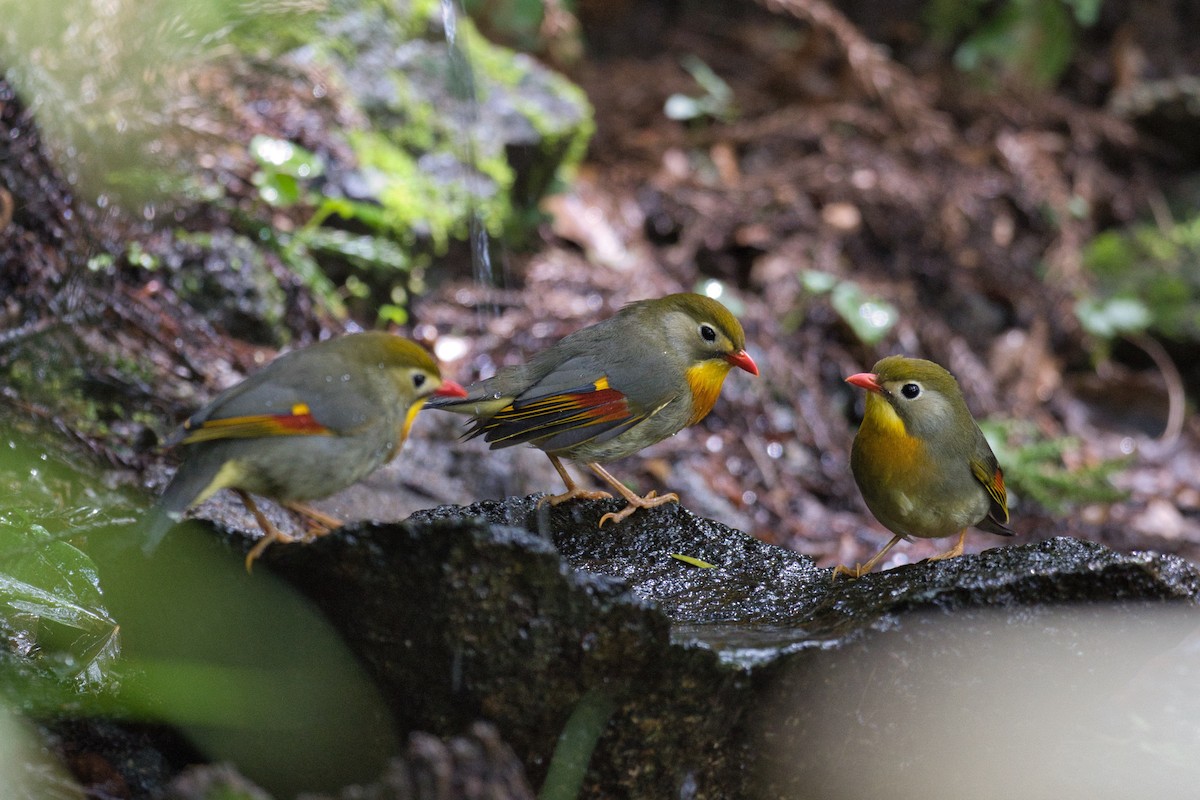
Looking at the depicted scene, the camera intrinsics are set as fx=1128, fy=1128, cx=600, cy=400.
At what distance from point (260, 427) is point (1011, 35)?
9.37m

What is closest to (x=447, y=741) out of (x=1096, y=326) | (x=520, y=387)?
(x=520, y=387)

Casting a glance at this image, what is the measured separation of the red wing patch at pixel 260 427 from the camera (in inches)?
111

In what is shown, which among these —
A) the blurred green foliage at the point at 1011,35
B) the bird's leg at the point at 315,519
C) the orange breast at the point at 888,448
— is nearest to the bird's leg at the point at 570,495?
the bird's leg at the point at 315,519

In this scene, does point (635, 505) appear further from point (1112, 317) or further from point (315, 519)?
point (1112, 317)

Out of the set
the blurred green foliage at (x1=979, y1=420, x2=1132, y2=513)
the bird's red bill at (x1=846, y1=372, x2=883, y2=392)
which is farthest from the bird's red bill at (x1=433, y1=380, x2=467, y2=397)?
the blurred green foliage at (x1=979, y1=420, x2=1132, y2=513)

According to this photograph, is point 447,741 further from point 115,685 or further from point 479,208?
point 479,208

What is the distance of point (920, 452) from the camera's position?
147 inches

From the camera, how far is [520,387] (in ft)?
12.6

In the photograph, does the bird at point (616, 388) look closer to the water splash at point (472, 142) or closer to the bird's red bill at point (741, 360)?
the bird's red bill at point (741, 360)

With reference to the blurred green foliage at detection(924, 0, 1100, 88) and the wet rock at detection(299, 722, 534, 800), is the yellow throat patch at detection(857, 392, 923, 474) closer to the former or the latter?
the wet rock at detection(299, 722, 534, 800)

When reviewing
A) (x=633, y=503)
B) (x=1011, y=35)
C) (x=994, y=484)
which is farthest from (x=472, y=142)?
(x=1011, y=35)

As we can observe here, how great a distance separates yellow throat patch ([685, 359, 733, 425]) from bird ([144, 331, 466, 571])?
122 cm

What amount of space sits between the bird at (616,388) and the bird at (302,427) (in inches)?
18.5

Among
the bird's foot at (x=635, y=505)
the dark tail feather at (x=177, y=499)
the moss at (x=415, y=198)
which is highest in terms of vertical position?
the dark tail feather at (x=177, y=499)
